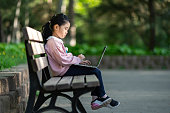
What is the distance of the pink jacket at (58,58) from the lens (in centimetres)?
480

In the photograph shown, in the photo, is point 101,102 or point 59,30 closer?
point 101,102

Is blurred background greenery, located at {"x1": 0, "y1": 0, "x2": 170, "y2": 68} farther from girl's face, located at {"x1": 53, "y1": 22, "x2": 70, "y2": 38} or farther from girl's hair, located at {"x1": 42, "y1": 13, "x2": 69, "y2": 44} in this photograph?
girl's face, located at {"x1": 53, "y1": 22, "x2": 70, "y2": 38}

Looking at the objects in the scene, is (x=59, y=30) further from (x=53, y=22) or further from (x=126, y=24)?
(x=126, y=24)

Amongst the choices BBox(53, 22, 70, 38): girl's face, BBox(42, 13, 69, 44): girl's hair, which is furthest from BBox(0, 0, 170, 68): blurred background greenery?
BBox(53, 22, 70, 38): girl's face

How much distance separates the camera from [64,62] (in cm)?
482

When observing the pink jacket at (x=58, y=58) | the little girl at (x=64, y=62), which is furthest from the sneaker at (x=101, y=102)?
the pink jacket at (x=58, y=58)

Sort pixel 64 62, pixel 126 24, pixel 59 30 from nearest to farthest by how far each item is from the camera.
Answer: pixel 64 62 < pixel 59 30 < pixel 126 24

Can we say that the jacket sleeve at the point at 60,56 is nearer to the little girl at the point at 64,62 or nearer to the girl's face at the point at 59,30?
the little girl at the point at 64,62

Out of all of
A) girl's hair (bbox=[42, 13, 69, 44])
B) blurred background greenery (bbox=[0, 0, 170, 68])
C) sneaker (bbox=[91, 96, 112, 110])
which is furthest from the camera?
blurred background greenery (bbox=[0, 0, 170, 68])

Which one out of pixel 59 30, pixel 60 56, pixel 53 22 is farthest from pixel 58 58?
pixel 53 22

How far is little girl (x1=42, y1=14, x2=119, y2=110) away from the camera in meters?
4.70

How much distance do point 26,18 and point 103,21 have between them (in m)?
9.72

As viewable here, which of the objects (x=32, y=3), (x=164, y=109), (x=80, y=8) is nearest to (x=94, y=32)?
(x=32, y=3)

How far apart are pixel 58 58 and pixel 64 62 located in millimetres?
88
